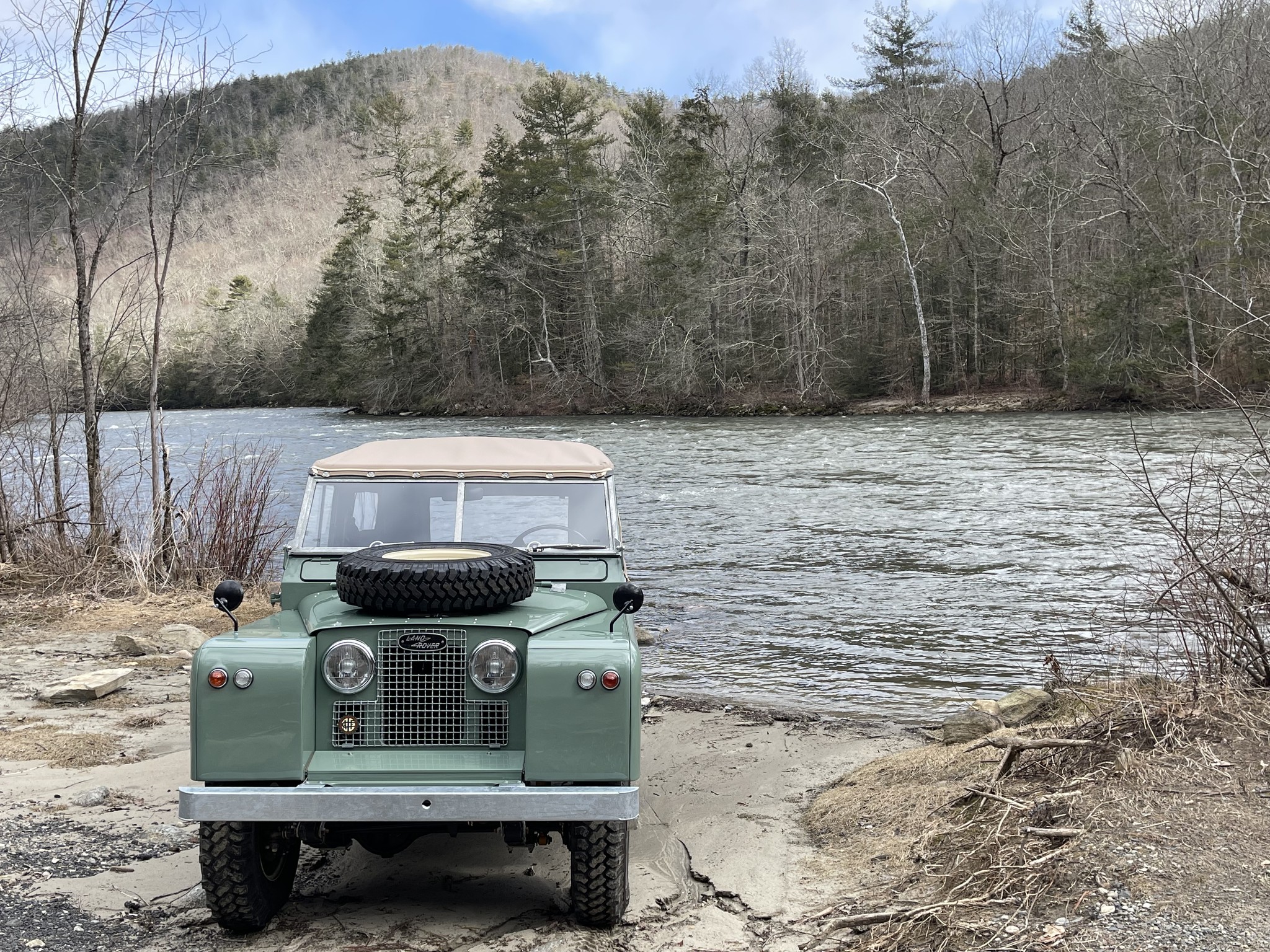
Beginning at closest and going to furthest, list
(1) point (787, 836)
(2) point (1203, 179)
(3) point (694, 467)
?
(1) point (787, 836) → (3) point (694, 467) → (2) point (1203, 179)

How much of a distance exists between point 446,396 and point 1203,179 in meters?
37.3

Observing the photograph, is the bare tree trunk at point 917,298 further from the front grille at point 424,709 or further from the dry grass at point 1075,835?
the front grille at point 424,709

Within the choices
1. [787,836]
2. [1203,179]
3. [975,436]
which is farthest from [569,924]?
[1203,179]

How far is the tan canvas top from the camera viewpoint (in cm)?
582

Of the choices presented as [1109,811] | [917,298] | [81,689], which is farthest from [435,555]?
[917,298]

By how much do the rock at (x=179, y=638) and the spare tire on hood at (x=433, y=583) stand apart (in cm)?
630

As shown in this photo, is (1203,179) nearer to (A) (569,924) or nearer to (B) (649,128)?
(B) (649,128)

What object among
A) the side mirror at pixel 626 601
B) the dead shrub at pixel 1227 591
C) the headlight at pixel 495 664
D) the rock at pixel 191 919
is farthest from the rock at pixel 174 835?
the dead shrub at pixel 1227 591

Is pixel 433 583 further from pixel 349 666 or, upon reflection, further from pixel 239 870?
pixel 239 870

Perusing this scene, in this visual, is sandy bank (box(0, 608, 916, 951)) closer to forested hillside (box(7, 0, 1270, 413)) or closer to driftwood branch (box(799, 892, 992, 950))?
driftwood branch (box(799, 892, 992, 950))

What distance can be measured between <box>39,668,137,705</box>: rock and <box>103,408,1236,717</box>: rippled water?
4.50 metres

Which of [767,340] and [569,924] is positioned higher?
[767,340]

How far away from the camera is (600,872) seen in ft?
13.9

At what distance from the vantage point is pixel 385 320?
61.8 m
